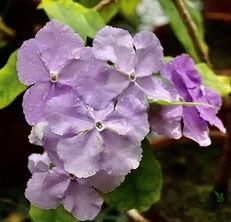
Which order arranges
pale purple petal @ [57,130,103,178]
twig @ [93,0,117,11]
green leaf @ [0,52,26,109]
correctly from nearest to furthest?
pale purple petal @ [57,130,103,178] < green leaf @ [0,52,26,109] < twig @ [93,0,117,11]

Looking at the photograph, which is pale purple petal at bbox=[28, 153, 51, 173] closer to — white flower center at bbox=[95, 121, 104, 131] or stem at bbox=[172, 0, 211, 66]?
white flower center at bbox=[95, 121, 104, 131]

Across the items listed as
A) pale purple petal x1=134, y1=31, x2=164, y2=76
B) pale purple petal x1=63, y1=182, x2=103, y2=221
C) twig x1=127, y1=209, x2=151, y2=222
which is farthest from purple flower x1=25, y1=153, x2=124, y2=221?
twig x1=127, y1=209, x2=151, y2=222

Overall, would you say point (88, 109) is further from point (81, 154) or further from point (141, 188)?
point (141, 188)

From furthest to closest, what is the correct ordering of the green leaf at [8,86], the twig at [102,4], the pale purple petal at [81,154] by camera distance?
the twig at [102,4] → the green leaf at [8,86] → the pale purple petal at [81,154]

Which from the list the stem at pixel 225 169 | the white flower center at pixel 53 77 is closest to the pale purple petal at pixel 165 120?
the white flower center at pixel 53 77

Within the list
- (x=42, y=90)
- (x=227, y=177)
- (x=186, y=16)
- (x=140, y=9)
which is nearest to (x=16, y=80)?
(x=42, y=90)

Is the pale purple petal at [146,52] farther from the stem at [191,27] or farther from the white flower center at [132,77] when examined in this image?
the stem at [191,27]

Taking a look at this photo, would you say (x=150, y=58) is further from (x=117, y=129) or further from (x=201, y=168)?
(x=201, y=168)
